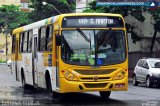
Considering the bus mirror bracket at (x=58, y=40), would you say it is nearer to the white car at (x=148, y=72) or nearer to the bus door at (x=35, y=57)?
the bus door at (x=35, y=57)

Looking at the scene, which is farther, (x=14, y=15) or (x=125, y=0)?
(x=14, y=15)

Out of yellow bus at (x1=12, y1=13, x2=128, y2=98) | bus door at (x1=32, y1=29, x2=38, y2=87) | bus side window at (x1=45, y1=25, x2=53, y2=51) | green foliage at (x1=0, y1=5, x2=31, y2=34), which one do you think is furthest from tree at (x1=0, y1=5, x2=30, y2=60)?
yellow bus at (x1=12, y1=13, x2=128, y2=98)

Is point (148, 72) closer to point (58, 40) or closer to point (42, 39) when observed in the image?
point (42, 39)

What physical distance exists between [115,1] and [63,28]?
25.6 meters

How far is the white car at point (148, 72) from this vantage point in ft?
98.2

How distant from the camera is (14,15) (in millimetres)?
94562

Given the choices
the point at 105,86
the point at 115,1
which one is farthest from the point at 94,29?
the point at 115,1

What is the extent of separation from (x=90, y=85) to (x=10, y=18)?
3114 inches

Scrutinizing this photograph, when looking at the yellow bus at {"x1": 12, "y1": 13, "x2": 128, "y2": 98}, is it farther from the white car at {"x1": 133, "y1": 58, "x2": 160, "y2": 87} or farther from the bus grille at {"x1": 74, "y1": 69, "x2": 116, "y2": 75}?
the white car at {"x1": 133, "y1": 58, "x2": 160, "y2": 87}

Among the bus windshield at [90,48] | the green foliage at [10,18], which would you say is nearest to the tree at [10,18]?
the green foliage at [10,18]

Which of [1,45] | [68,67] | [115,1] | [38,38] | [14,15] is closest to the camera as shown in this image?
[68,67]

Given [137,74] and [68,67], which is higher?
[68,67]

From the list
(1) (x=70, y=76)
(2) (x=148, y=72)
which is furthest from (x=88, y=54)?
(2) (x=148, y=72)

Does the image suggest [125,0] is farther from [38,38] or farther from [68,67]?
[68,67]
